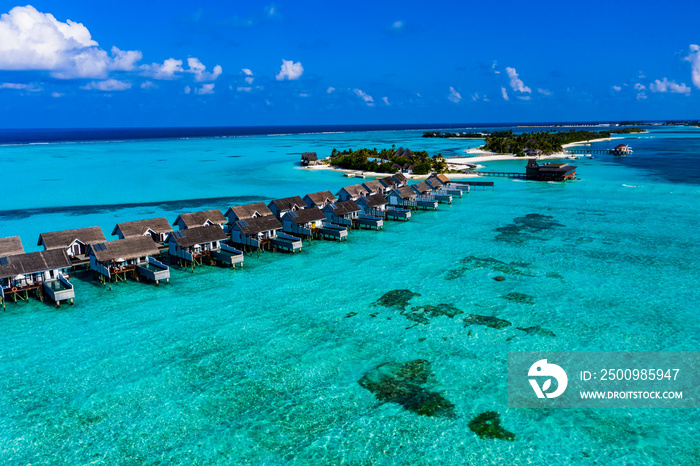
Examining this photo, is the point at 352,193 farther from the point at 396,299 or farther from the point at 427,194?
the point at 396,299

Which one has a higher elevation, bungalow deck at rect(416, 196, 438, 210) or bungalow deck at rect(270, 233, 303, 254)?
bungalow deck at rect(416, 196, 438, 210)

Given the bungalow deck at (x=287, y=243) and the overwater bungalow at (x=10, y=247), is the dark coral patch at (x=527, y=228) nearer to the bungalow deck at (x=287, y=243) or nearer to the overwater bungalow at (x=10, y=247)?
the bungalow deck at (x=287, y=243)

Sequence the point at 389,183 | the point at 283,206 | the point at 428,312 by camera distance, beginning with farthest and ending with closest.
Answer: the point at 389,183, the point at 283,206, the point at 428,312

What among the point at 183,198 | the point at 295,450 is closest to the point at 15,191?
the point at 183,198

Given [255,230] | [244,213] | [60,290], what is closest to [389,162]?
[244,213]

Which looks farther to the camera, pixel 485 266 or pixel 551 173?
pixel 551 173

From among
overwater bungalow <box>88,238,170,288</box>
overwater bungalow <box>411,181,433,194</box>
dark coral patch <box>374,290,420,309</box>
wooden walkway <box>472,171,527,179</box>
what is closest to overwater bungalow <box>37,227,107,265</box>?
overwater bungalow <box>88,238,170,288</box>

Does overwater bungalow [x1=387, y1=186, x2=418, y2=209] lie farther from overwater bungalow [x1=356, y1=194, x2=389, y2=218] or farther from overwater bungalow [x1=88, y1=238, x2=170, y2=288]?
overwater bungalow [x1=88, y1=238, x2=170, y2=288]
